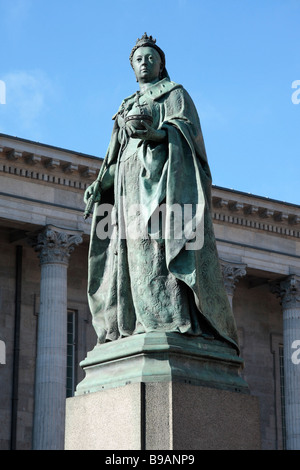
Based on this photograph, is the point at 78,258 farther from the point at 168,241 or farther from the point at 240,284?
the point at 168,241

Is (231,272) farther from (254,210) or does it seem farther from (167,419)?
(167,419)

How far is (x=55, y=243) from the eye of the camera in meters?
38.4

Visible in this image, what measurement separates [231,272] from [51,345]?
29.9ft

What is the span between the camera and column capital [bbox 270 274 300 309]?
4438cm

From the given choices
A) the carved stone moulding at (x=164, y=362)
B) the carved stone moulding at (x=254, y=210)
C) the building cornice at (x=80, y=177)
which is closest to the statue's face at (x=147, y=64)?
the carved stone moulding at (x=164, y=362)

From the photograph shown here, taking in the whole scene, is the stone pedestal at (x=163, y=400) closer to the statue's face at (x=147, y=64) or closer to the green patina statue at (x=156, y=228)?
the green patina statue at (x=156, y=228)

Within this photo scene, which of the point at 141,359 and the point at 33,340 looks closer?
the point at 141,359

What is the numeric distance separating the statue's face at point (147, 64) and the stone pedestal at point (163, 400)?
2654 millimetres

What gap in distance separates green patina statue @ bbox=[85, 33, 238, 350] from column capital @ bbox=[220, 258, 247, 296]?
31990 millimetres

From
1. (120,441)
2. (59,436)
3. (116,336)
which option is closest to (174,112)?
(116,336)

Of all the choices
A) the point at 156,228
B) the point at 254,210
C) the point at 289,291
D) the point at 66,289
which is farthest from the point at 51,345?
the point at 156,228

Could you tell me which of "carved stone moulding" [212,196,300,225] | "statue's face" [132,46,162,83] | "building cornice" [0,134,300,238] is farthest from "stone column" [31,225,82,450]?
"statue's face" [132,46,162,83]

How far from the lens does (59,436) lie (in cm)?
3606
